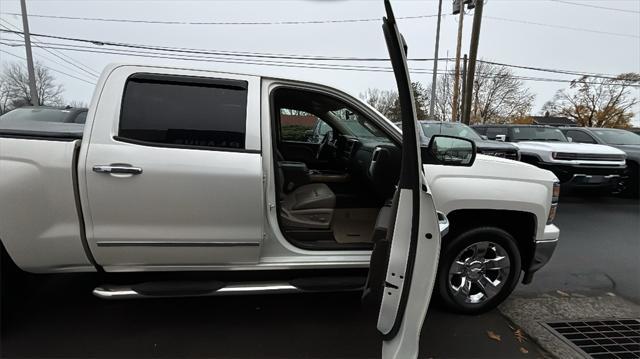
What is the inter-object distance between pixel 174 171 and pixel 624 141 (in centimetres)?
1122

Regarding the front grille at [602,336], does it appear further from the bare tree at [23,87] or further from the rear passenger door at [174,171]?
the bare tree at [23,87]

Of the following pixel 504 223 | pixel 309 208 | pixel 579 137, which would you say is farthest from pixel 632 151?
pixel 309 208

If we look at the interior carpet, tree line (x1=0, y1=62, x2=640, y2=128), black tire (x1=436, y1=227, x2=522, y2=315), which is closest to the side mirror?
black tire (x1=436, y1=227, x2=522, y2=315)

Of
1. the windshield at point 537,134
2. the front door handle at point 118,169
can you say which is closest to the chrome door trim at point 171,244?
the front door handle at point 118,169

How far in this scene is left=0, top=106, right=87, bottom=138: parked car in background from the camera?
2.35 meters

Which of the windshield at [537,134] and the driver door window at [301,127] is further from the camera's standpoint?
the windshield at [537,134]

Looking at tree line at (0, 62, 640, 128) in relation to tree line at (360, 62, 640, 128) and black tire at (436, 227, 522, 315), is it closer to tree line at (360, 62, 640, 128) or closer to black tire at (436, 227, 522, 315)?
tree line at (360, 62, 640, 128)

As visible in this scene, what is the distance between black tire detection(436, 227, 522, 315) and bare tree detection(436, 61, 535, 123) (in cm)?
3766

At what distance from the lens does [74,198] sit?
2.24 metres

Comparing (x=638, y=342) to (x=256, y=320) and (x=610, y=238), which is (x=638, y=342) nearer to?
(x=256, y=320)

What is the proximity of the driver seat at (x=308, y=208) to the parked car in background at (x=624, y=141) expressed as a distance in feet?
27.3

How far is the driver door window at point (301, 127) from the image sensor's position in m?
4.21

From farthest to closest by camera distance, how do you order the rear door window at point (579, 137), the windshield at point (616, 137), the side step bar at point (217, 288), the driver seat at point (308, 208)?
the rear door window at point (579, 137) → the windshield at point (616, 137) → the driver seat at point (308, 208) → the side step bar at point (217, 288)

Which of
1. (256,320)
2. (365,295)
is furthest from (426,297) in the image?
(256,320)
